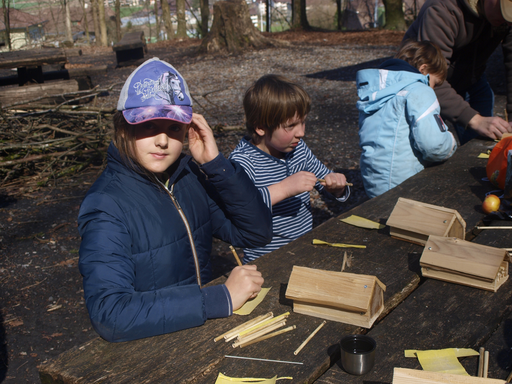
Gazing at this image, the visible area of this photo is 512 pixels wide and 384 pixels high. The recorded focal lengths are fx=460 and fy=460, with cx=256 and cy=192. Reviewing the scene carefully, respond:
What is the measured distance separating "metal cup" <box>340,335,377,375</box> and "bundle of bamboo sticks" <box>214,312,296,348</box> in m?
0.21

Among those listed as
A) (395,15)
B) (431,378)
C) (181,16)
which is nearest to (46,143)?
(431,378)

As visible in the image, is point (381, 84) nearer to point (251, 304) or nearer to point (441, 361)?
point (251, 304)

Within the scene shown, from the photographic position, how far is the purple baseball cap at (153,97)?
1.76m

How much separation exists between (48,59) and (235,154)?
5935 millimetres

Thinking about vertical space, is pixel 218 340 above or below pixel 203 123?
below

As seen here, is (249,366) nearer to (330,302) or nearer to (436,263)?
(330,302)

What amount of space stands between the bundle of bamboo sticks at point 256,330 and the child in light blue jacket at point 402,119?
194 centimetres

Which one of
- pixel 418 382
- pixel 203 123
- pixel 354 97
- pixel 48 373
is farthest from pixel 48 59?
pixel 418 382

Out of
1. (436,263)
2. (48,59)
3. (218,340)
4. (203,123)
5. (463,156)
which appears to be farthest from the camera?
(48,59)

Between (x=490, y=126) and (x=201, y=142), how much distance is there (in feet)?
7.98

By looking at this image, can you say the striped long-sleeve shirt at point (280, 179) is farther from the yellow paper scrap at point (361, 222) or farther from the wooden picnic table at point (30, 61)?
the wooden picnic table at point (30, 61)

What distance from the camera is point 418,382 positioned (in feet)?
3.81

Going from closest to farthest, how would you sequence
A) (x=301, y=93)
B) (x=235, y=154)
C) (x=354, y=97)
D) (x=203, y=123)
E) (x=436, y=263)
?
(x=436, y=263) < (x=203, y=123) < (x=301, y=93) < (x=235, y=154) < (x=354, y=97)

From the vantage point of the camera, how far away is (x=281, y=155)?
118 inches
